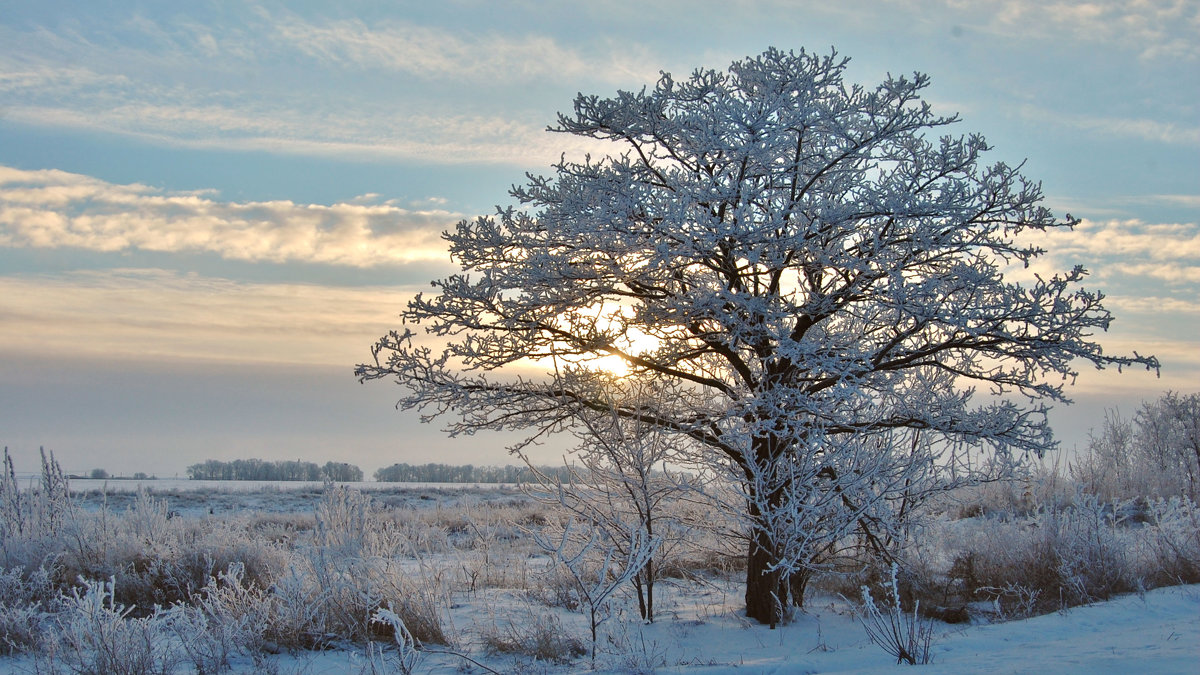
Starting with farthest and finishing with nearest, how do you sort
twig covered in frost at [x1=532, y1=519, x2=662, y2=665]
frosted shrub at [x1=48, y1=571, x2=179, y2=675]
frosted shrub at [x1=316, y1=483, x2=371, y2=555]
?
frosted shrub at [x1=316, y1=483, x2=371, y2=555], twig covered in frost at [x1=532, y1=519, x2=662, y2=665], frosted shrub at [x1=48, y1=571, x2=179, y2=675]


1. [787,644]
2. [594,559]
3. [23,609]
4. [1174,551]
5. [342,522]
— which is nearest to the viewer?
[787,644]

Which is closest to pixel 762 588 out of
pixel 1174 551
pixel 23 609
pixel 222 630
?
pixel 222 630

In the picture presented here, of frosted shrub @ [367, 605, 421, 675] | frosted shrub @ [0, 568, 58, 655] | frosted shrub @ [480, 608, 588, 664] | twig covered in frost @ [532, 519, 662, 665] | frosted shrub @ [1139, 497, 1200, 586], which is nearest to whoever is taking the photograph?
frosted shrub @ [367, 605, 421, 675]

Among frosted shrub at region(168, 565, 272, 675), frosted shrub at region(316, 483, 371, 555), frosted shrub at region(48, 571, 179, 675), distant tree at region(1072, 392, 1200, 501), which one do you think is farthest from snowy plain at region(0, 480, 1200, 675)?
distant tree at region(1072, 392, 1200, 501)

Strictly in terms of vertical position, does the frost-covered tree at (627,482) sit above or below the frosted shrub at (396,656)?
above

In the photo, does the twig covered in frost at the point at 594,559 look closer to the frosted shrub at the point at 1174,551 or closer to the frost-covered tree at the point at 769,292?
the frost-covered tree at the point at 769,292

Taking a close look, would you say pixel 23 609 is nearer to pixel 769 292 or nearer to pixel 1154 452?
pixel 769 292

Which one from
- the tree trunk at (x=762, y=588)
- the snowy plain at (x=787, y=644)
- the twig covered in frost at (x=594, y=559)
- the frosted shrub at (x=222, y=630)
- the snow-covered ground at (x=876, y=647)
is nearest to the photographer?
the snow-covered ground at (x=876, y=647)

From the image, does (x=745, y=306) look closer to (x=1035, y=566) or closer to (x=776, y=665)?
(x=776, y=665)

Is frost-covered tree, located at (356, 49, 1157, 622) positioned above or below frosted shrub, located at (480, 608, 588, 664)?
above

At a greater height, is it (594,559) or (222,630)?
(594,559)

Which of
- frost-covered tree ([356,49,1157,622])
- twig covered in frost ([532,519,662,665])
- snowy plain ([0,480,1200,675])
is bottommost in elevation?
snowy plain ([0,480,1200,675])

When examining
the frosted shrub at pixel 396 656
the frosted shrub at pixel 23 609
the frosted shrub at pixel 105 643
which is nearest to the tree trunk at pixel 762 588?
the frosted shrub at pixel 396 656

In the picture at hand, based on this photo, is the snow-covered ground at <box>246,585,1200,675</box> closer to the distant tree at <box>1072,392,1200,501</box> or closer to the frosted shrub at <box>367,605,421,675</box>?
the frosted shrub at <box>367,605,421,675</box>
